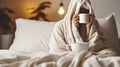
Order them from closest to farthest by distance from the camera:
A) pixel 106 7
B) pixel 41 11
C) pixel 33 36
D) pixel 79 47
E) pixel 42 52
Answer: pixel 79 47 < pixel 42 52 < pixel 33 36 < pixel 106 7 < pixel 41 11

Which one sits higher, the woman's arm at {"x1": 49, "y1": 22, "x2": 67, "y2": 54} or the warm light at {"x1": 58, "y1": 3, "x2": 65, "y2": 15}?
the warm light at {"x1": 58, "y1": 3, "x2": 65, "y2": 15}

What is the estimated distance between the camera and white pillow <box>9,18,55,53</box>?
8.19 feet

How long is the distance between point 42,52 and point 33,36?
607 mm

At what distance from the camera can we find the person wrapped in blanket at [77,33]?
2162 millimetres

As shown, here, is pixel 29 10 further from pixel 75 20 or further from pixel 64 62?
pixel 64 62

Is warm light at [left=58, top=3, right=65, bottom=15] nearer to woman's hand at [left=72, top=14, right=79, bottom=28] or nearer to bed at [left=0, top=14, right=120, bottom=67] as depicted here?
bed at [left=0, top=14, right=120, bottom=67]

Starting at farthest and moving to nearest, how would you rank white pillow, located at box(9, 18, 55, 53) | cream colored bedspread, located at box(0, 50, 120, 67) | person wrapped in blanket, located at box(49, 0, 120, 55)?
1. white pillow, located at box(9, 18, 55, 53)
2. person wrapped in blanket, located at box(49, 0, 120, 55)
3. cream colored bedspread, located at box(0, 50, 120, 67)

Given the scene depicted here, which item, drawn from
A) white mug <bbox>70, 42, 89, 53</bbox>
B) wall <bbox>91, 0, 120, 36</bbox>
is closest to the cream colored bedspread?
white mug <bbox>70, 42, 89, 53</bbox>

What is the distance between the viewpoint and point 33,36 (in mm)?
2574

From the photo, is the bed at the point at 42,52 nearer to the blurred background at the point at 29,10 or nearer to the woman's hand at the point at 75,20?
the woman's hand at the point at 75,20

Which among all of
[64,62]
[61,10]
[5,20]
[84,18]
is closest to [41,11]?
[61,10]

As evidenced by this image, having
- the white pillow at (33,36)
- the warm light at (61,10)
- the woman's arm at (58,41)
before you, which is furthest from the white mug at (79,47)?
the warm light at (61,10)

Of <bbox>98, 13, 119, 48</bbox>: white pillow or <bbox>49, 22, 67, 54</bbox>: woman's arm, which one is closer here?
<bbox>49, 22, 67, 54</bbox>: woman's arm

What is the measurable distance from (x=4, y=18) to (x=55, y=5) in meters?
0.65
